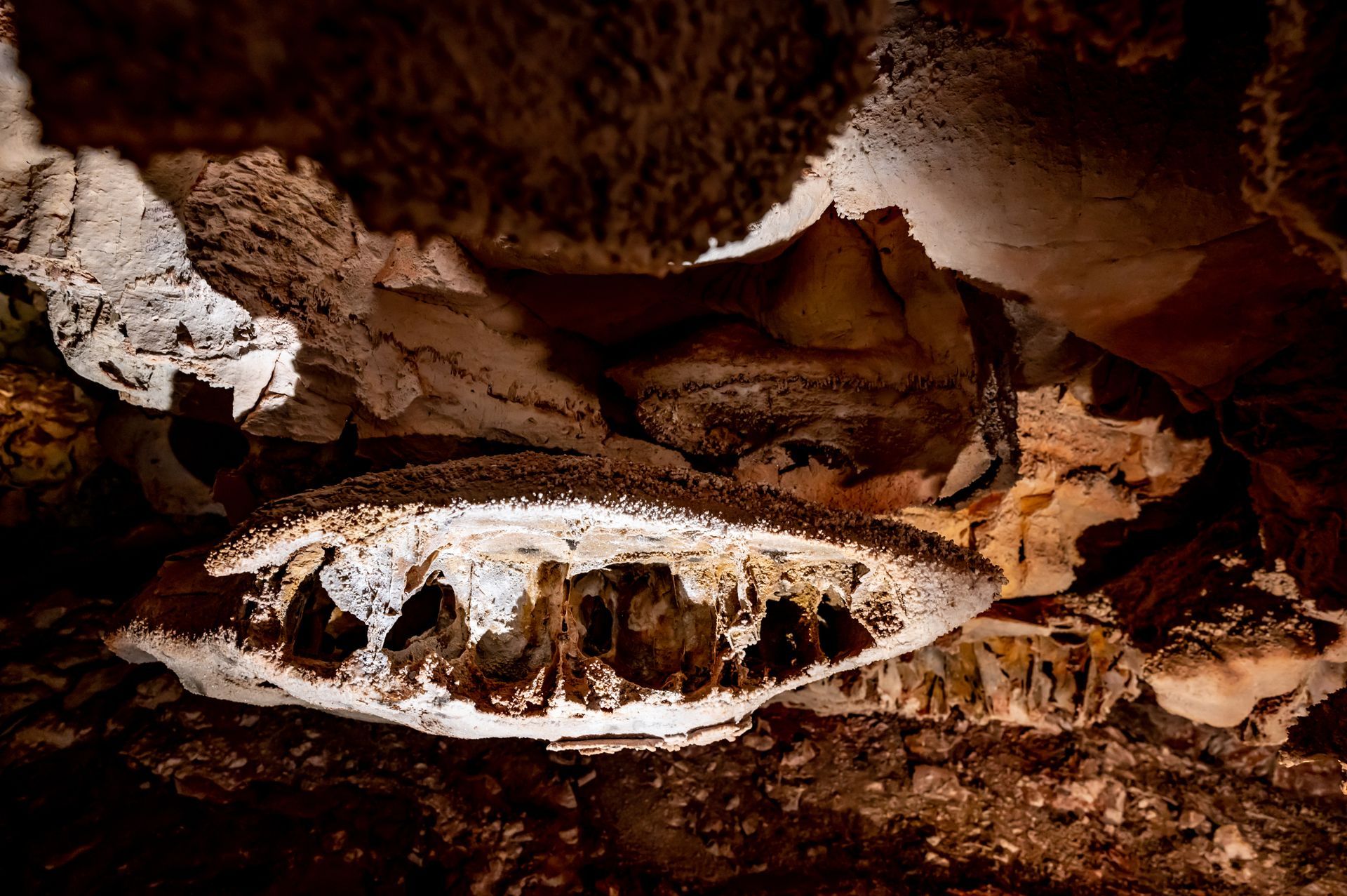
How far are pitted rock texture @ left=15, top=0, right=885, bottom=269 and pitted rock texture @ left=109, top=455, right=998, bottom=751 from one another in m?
1.03

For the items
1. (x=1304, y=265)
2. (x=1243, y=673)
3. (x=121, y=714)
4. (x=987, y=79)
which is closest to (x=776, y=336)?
(x=987, y=79)

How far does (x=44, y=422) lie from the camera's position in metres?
3.96

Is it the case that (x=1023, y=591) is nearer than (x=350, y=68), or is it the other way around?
(x=350, y=68)

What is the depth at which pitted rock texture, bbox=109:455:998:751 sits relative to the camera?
6.16ft

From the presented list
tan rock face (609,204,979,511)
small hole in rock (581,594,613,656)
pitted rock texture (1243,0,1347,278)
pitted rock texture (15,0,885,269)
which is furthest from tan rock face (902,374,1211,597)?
pitted rock texture (15,0,885,269)

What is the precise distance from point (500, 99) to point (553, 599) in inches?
77.7

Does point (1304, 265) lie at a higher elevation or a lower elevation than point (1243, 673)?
higher

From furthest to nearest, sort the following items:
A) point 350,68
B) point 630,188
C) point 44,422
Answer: point 44,422 < point 630,188 < point 350,68

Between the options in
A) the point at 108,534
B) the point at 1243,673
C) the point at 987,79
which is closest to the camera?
the point at 987,79

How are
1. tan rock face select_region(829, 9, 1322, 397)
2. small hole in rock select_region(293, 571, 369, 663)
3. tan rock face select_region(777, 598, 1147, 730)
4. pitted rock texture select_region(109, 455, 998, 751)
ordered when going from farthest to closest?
tan rock face select_region(777, 598, 1147, 730) → small hole in rock select_region(293, 571, 369, 663) → pitted rock texture select_region(109, 455, 998, 751) → tan rock face select_region(829, 9, 1322, 397)

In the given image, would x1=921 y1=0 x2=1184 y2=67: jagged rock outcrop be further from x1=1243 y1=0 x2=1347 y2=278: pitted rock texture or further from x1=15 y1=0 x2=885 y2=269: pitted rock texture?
x1=15 y1=0 x2=885 y2=269: pitted rock texture

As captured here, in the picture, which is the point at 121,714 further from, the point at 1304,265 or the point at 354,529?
the point at 1304,265

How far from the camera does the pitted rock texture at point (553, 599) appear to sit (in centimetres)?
188

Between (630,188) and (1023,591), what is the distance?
3.67m
